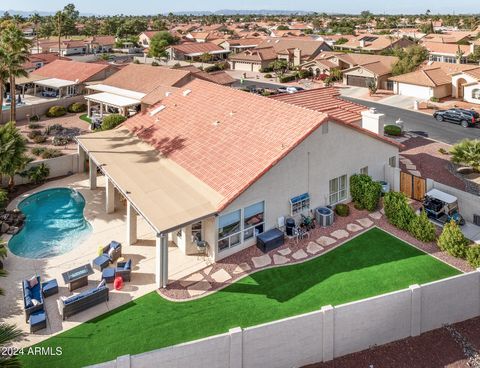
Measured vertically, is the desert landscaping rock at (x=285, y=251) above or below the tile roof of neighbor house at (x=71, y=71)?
below

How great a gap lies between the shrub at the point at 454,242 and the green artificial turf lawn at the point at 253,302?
1155mm

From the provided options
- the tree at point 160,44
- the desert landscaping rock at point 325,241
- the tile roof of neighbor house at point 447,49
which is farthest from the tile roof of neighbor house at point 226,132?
the tree at point 160,44

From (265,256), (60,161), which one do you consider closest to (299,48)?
(60,161)

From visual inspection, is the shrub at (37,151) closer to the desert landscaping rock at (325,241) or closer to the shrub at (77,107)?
the shrub at (77,107)

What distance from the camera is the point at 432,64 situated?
6994cm

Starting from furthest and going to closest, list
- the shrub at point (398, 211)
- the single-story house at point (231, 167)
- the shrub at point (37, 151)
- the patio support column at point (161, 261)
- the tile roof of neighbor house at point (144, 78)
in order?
the tile roof of neighbor house at point (144, 78)
the shrub at point (37, 151)
the shrub at point (398, 211)
the single-story house at point (231, 167)
the patio support column at point (161, 261)

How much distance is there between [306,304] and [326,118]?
11948mm

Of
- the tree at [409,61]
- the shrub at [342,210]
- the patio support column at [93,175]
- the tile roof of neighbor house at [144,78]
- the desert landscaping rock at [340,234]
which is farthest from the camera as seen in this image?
the tree at [409,61]

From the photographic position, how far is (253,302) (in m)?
18.4

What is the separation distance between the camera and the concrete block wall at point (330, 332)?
13195 millimetres

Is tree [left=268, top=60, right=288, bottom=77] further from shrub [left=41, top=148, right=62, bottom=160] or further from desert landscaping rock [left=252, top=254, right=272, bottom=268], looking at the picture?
desert landscaping rock [left=252, top=254, right=272, bottom=268]

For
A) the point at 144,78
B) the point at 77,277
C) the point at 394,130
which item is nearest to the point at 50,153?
the point at 144,78

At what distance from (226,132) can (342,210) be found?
31.1ft

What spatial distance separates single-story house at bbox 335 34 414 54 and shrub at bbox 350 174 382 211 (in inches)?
3468
